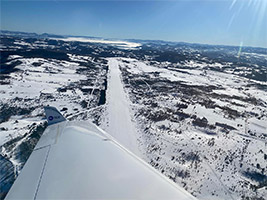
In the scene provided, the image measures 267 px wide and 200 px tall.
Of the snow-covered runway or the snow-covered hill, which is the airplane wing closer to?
the snow-covered hill

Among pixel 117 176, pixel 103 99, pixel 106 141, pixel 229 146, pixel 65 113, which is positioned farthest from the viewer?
pixel 103 99

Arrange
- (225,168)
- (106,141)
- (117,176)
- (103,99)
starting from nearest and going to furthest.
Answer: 1. (117,176)
2. (106,141)
3. (225,168)
4. (103,99)

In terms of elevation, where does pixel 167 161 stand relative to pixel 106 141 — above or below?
below

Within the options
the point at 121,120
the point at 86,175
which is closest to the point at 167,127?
the point at 121,120

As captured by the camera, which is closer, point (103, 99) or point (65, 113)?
point (65, 113)

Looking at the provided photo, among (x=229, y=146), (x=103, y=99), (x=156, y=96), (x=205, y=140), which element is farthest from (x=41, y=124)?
(x=156, y=96)

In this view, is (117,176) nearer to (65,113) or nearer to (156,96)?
(65,113)

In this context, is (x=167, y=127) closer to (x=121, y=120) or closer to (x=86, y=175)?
(x=121, y=120)

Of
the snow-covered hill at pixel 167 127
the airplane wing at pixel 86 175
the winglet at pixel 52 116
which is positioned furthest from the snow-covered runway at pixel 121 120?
the airplane wing at pixel 86 175

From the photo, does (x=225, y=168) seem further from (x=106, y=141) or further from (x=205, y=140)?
(x=106, y=141)
